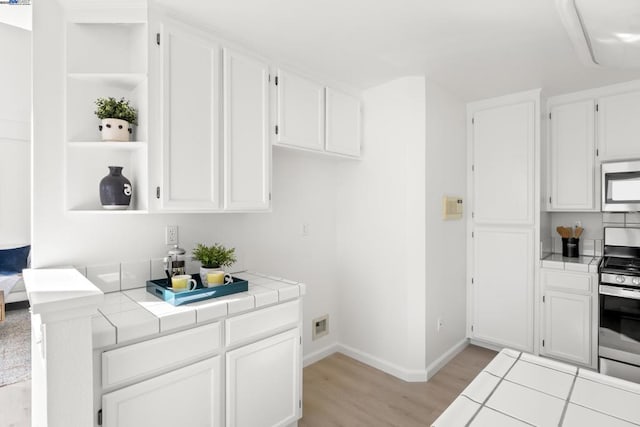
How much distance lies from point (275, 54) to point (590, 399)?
2301mm

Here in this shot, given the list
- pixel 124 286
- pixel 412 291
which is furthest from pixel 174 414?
pixel 412 291

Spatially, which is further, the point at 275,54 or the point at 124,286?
the point at 275,54

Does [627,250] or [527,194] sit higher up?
[527,194]

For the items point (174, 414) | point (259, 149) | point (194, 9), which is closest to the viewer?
point (174, 414)

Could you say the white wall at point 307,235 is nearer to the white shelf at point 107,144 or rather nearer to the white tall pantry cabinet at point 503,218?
the white shelf at point 107,144

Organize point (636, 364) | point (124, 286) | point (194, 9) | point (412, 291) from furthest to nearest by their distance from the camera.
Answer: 1. point (412, 291)
2. point (636, 364)
3. point (124, 286)
4. point (194, 9)

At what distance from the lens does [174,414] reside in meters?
1.52

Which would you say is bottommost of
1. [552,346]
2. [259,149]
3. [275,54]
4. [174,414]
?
[552,346]

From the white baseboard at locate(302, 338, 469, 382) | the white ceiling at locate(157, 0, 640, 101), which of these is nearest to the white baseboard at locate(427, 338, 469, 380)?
the white baseboard at locate(302, 338, 469, 382)

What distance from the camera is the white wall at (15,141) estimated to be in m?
4.21

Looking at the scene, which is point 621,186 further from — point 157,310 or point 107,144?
point 107,144

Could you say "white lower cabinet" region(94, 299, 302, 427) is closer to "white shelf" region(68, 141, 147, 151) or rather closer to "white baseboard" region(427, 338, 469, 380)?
"white shelf" region(68, 141, 147, 151)

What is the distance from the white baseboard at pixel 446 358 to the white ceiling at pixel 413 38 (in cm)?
228

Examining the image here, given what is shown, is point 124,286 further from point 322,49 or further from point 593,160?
point 593,160
